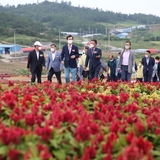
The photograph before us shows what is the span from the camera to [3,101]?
3922mm

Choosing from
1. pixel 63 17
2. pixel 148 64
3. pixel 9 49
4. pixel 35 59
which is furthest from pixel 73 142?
pixel 63 17

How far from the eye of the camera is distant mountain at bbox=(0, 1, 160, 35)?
107506mm

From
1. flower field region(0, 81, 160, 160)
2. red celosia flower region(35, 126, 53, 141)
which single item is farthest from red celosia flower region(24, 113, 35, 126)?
red celosia flower region(35, 126, 53, 141)

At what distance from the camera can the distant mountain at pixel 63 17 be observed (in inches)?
4233

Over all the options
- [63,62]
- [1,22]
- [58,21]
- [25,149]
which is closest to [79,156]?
[25,149]

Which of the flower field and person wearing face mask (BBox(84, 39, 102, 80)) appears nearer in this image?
the flower field

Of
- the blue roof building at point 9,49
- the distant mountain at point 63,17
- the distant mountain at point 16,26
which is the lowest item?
the blue roof building at point 9,49

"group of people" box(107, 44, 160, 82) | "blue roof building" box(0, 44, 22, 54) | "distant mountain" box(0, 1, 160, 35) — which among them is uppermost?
"distant mountain" box(0, 1, 160, 35)

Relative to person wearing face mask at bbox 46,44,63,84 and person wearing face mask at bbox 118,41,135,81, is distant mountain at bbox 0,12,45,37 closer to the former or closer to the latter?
person wearing face mask at bbox 46,44,63,84

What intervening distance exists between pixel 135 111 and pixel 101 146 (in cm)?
143

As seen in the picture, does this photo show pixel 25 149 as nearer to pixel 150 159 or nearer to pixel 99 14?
pixel 150 159

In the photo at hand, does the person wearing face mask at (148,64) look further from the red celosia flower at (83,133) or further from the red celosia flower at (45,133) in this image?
the red celosia flower at (45,133)

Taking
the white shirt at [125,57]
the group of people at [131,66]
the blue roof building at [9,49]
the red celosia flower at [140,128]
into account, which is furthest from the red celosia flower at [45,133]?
the blue roof building at [9,49]

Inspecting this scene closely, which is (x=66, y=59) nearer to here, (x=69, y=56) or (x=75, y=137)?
(x=69, y=56)
